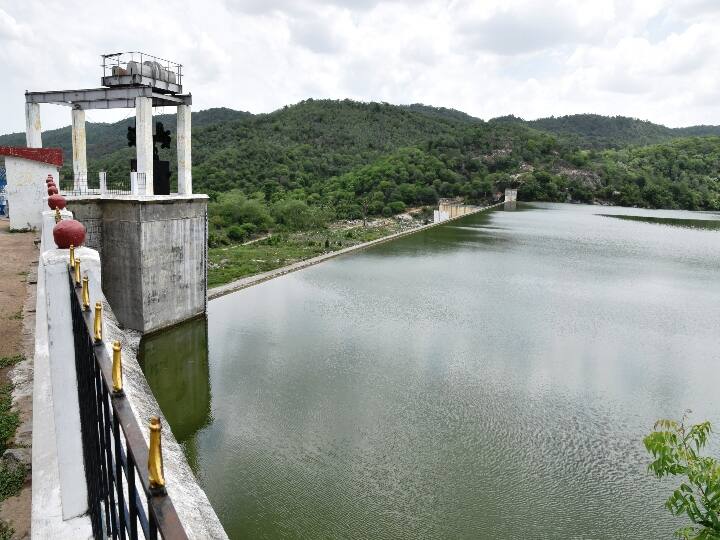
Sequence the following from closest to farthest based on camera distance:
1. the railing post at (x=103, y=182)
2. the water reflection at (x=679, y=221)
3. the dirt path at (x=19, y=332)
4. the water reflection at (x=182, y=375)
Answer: the dirt path at (x=19, y=332), the water reflection at (x=182, y=375), the railing post at (x=103, y=182), the water reflection at (x=679, y=221)

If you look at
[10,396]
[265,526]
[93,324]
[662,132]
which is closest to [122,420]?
[93,324]

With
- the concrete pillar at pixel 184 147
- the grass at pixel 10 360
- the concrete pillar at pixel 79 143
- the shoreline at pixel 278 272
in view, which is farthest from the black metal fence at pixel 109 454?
the shoreline at pixel 278 272

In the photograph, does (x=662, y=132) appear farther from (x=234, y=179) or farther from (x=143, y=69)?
(x=143, y=69)

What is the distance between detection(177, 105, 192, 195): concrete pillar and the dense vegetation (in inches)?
738

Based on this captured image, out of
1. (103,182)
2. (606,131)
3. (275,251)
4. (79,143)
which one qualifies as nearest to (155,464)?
(103,182)

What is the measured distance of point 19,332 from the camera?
5055mm

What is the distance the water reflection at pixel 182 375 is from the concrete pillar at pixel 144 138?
2880 millimetres

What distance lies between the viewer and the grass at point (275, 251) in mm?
17169

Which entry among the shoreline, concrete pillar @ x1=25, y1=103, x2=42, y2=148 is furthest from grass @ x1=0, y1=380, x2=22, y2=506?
the shoreline

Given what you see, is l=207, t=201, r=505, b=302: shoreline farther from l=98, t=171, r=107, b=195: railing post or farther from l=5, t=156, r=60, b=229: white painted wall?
l=98, t=171, r=107, b=195: railing post

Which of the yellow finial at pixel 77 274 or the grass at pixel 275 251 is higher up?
the yellow finial at pixel 77 274

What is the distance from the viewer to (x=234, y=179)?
4509 cm

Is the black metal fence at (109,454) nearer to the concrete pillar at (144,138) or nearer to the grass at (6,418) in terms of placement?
the grass at (6,418)

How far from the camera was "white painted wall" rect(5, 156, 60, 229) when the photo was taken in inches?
420
